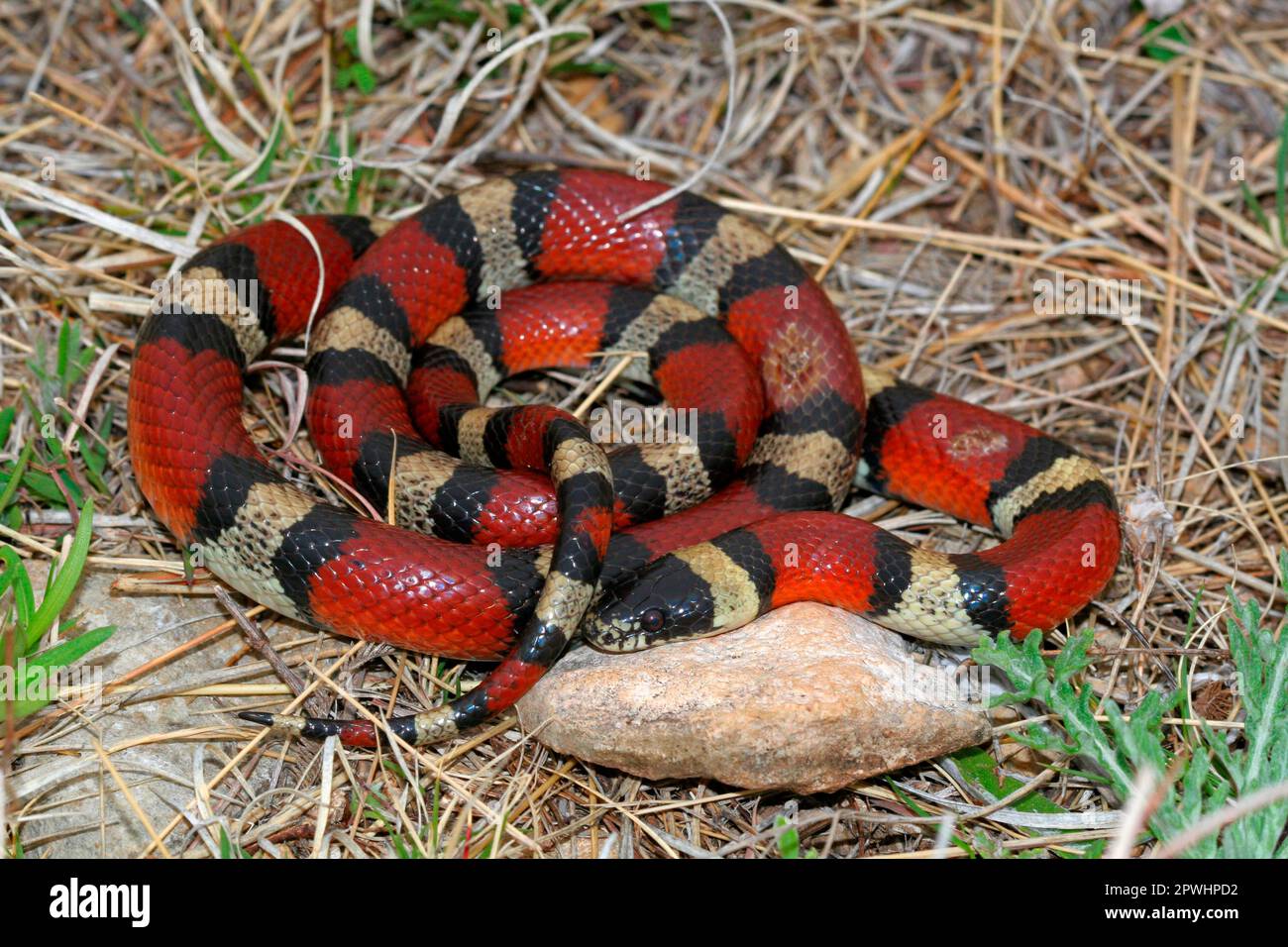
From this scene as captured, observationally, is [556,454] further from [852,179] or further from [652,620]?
[852,179]

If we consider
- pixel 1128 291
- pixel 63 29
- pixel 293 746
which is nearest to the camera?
pixel 293 746

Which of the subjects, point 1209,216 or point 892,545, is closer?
point 892,545

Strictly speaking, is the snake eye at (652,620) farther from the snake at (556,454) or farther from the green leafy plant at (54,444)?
the green leafy plant at (54,444)

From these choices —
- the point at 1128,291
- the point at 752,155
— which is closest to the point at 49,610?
the point at 752,155

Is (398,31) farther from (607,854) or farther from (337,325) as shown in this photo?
(607,854)

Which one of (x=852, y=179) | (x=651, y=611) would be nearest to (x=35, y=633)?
(x=651, y=611)

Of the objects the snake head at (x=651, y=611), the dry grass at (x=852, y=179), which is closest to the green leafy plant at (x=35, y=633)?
the dry grass at (x=852, y=179)

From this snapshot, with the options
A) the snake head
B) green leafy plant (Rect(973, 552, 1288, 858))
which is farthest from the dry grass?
the snake head
